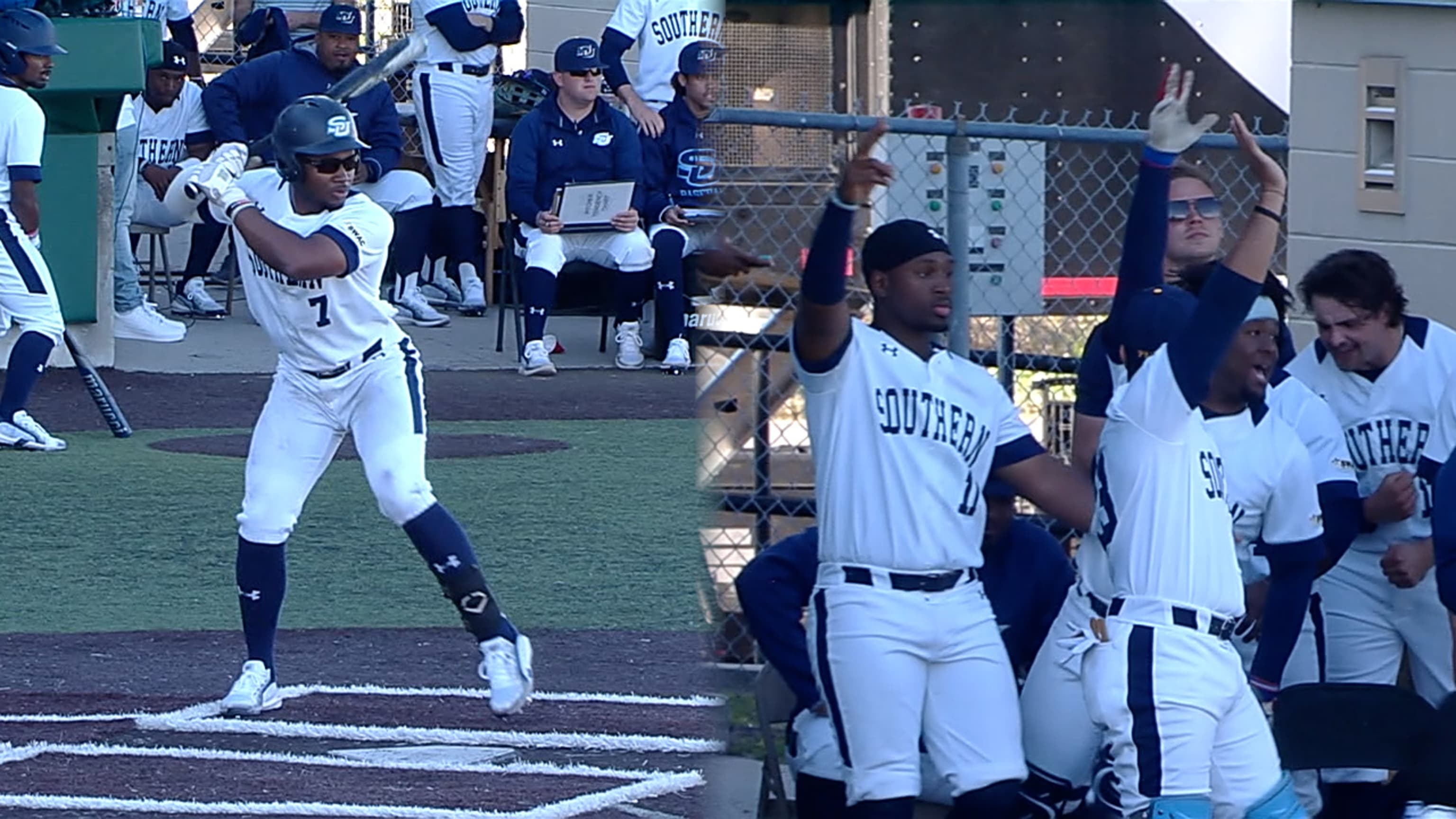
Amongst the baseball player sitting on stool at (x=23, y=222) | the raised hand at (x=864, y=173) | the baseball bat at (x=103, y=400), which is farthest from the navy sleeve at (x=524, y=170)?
the raised hand at (x=864, y=173)

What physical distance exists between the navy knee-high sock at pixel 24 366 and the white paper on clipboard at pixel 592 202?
271 centimetres

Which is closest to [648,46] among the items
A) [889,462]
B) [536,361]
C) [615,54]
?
[615,54]

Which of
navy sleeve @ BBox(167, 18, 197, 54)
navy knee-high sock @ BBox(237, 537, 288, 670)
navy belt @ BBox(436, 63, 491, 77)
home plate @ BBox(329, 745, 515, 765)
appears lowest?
home plate @ BBox(329, 745, 515, 765)

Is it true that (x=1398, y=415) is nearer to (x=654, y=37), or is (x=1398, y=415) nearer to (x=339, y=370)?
(x=339, y=370)

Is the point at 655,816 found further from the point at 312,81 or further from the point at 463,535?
the point at 312,81

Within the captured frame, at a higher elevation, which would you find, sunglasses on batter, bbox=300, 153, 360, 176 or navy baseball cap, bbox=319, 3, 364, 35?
navy baseball cap, bbox=319, 3, 364, 35

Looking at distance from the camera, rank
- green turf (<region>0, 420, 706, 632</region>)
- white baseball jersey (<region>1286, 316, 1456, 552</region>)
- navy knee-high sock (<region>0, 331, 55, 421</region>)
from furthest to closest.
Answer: navy knee-high sock (<region>0, 331, 55, 421</region>), green turf (<region>0, 420, 706, 632</region>), white baseball jersey (<region>1286, 316, 1456, 552</region>)

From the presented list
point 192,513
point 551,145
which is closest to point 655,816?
point 192,513

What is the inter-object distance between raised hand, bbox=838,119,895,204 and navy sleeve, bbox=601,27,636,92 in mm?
8448

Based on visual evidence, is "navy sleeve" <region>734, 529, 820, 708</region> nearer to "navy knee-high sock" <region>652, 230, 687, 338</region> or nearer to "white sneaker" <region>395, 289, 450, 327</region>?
"navy knee-high sock" <region>652, 230, 687, 338</region>

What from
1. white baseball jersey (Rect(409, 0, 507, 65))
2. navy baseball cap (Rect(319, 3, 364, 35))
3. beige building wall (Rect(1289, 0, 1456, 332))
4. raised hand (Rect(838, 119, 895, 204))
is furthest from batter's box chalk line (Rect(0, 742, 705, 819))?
white baseball jersey (Rect(409, 0, 507, 65))

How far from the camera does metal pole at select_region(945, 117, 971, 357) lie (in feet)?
15.5

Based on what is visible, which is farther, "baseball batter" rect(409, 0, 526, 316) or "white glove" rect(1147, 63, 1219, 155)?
"baseball batter" rect(409, 0, 526, 316)

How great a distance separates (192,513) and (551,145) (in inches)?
139
